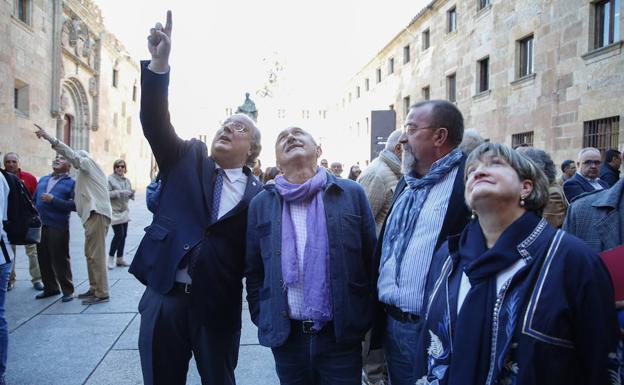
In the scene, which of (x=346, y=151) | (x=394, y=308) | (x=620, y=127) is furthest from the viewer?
(x=346, y=151)

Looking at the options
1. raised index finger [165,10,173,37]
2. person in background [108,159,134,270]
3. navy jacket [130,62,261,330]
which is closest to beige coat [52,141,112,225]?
person in background [108,159,134,270]

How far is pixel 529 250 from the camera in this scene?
1.55 meters

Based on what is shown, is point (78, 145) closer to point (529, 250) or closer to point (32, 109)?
point (32, 109)

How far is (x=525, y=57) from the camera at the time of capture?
602 inches

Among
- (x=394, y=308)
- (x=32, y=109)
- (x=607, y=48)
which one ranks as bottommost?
(x=394, y=308)

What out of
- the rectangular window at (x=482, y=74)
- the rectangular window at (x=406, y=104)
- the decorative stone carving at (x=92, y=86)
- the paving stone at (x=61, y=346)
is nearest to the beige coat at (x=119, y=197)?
the paving stone at (x=61, y=346)

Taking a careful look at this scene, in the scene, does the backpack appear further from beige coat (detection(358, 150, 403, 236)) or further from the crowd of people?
beige coat (detection(358, 150, 403, 236))

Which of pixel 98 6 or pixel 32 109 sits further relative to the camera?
pixel 98 6

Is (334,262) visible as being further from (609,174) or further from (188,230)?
(609,174)

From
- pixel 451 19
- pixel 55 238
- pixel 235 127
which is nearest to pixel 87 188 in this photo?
pixel 55 238

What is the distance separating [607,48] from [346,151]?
30.8 meters

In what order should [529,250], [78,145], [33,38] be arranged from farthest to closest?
[78,145], [33,38], [529,250]

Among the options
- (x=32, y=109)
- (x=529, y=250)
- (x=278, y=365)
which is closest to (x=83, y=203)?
(x=278, y=365)

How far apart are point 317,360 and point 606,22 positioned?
43.6 feet
